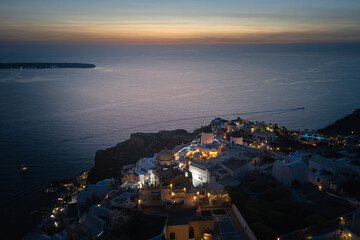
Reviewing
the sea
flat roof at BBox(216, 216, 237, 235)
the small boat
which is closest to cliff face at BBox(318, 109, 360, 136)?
the sea

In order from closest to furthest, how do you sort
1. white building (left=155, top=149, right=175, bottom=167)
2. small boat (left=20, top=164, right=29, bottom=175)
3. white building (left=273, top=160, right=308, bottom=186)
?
1. white building (left=273, top=160, right=308, bottom=186)
2. white building (left=155, top=149, right=175, bottom=167)
3. small boat (left=20, top=164, right=29, bottom=175)

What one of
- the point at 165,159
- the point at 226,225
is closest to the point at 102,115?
the point at 165,159

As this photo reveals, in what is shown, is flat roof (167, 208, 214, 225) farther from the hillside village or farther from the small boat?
the small boat

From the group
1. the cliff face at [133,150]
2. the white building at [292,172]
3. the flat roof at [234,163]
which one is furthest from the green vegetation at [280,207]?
the cliff face at [133,150]

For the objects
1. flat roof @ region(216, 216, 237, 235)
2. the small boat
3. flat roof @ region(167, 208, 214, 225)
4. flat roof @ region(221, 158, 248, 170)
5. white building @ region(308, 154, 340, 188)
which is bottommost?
the small boat

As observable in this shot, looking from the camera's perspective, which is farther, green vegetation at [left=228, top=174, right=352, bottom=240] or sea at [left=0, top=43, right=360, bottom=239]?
sea at [left=0, top=43, right=360, bottom=239]

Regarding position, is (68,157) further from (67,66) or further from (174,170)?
(67,66)

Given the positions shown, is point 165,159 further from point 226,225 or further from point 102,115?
point 102,115

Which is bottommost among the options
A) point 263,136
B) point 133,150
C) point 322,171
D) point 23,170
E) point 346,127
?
point 23,170
